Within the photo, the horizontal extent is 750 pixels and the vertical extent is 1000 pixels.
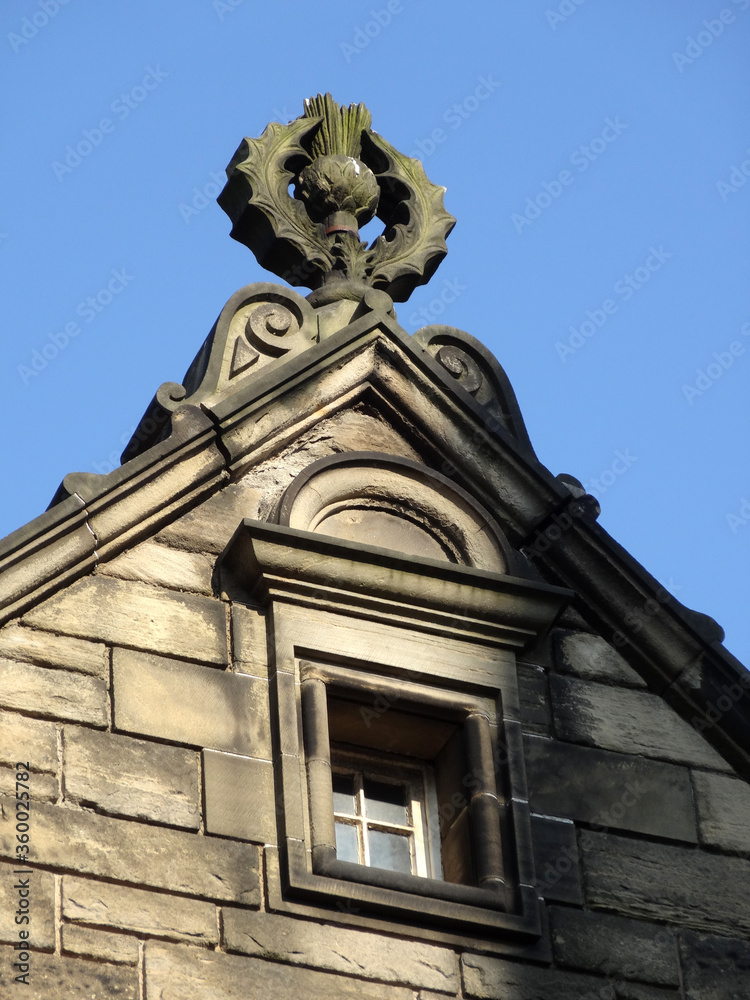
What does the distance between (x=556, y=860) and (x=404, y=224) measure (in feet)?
10.6

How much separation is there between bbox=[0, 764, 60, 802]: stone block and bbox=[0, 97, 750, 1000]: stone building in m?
0.01

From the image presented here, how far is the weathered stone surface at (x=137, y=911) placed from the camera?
716 centimetres

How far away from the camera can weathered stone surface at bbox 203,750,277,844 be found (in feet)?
24.9

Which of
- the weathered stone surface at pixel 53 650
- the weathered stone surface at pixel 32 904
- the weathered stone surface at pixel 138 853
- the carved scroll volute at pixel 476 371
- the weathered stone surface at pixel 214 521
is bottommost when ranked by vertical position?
the weathered stone surface at pixel 32 904

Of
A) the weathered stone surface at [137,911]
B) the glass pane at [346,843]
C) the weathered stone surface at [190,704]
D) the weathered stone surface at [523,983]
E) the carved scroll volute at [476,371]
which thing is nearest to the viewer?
the weathered stone surface at [137,911]

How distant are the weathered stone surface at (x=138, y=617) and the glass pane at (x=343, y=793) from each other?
598 millimetres

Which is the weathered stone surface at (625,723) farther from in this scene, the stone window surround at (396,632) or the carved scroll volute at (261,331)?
the carved scroll volute at (261,331)

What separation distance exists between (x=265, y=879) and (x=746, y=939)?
1.79 meters

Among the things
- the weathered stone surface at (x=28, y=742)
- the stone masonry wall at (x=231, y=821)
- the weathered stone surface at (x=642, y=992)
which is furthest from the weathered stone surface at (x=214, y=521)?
the weathered stone surface at (x=642, y=992)

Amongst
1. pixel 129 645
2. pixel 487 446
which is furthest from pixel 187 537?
pixel 487 446

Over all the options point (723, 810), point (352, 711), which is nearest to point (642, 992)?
point (723, 810)

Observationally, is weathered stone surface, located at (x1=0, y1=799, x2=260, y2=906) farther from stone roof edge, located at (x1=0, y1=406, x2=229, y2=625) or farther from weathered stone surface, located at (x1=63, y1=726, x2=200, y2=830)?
stone roof edge, located at (x1=0, y1=406, x2=229, y2=625)

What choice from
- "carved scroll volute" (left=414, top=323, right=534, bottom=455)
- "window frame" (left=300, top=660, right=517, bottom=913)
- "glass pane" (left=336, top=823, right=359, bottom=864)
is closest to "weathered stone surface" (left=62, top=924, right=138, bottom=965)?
"window frame" (left=300, top=660, right=517, bottom=913)

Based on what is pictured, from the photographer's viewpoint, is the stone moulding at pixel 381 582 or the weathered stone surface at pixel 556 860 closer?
the weathered stone surface at pixel 556 860
